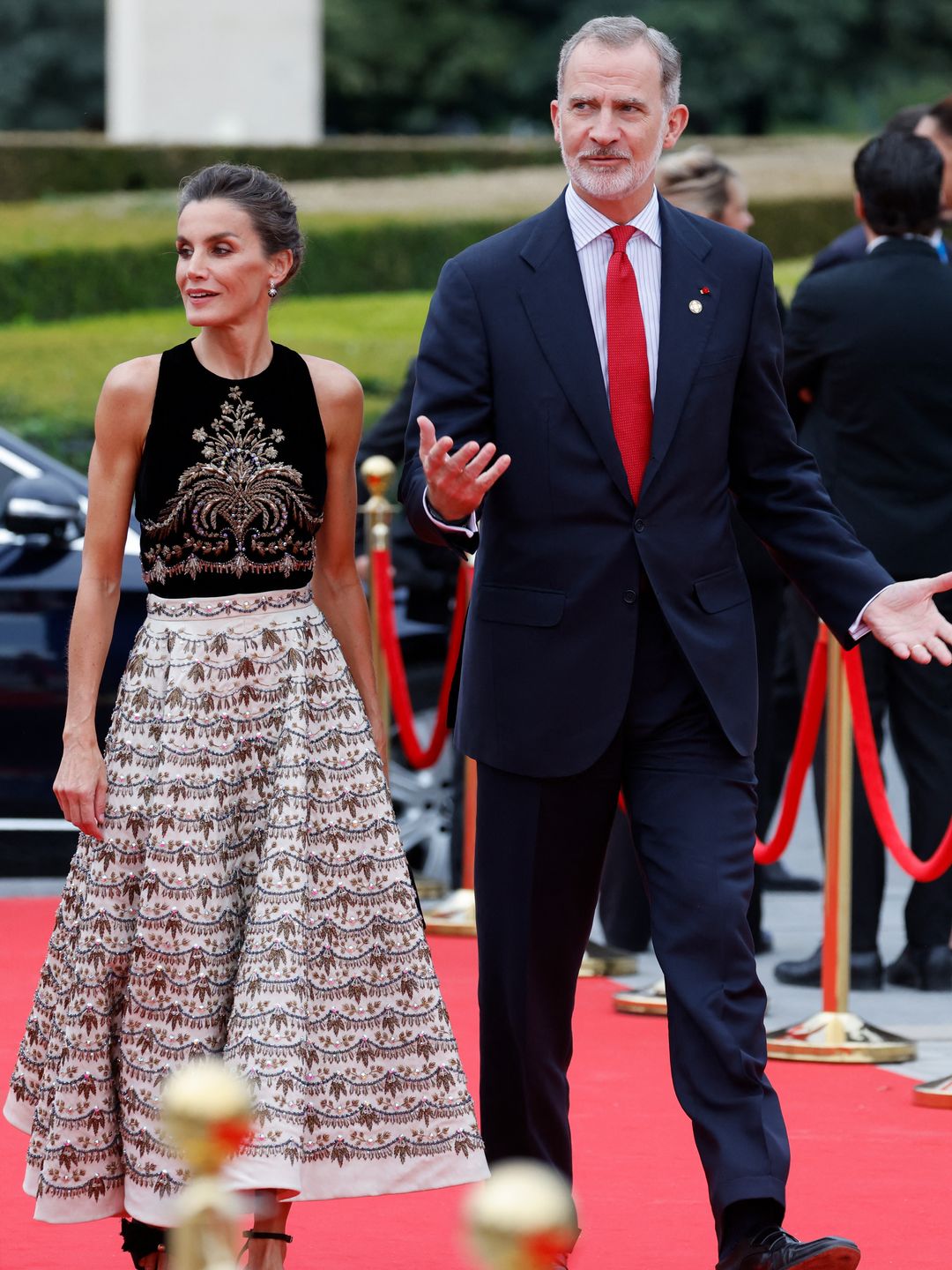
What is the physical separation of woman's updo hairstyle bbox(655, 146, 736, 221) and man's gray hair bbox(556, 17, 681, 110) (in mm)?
2429

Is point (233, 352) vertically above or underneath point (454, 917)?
above

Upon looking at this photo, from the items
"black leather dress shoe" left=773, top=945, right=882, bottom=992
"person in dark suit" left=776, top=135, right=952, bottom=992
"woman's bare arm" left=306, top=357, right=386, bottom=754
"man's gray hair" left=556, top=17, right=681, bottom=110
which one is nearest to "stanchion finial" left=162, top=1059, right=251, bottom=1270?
Result: "woman's bare arm" left=306, top=357, right=386, bottom=754

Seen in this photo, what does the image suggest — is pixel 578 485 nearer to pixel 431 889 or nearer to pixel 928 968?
pixel 928 968


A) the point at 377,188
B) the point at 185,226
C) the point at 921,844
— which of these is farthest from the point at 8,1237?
the point at 377,188

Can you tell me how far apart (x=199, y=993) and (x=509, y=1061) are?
54 cm

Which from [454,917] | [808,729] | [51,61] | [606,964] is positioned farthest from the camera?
[51,61]

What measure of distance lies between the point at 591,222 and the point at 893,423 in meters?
2.55

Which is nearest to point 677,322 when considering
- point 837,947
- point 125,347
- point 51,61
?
point 837,947

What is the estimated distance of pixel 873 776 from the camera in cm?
611

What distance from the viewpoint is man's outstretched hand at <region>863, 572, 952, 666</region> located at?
4020mm

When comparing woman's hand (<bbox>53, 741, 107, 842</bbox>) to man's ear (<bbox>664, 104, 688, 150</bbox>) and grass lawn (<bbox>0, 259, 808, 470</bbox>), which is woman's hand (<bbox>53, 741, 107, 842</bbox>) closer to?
man's ear (<bbox>664, 104, 688, 150</bbox>)

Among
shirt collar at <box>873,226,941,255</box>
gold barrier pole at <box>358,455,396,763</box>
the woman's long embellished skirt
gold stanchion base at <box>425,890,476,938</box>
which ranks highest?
shirt collar at <box>873,226,941,255</box>

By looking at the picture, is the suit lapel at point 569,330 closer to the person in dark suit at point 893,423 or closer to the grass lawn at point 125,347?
the person in dark suit at point 893,423

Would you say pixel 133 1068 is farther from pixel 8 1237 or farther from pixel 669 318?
pixel 669 318
